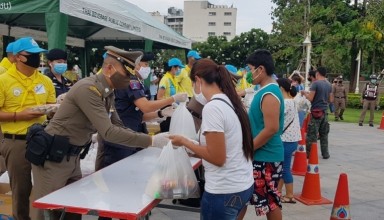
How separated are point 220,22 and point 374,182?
106010 mm

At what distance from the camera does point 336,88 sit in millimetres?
16062

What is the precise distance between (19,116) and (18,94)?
207 mm

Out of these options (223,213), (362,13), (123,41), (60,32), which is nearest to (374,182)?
(223,213)

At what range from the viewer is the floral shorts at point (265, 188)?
3393 millimetres

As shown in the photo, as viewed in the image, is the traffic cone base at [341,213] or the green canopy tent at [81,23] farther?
the green canopy tent at [81,23]

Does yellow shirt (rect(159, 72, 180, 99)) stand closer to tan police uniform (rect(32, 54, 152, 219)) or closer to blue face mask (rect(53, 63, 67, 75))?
blue face mask (rect(53, 63, 67, 75))

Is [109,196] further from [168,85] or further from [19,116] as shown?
[168,85]

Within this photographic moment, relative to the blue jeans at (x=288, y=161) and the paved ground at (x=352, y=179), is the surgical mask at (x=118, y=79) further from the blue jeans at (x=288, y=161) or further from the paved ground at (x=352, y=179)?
the blue jeans at (x=288, y=161)

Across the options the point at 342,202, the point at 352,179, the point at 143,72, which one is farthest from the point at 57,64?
the point at 352,179

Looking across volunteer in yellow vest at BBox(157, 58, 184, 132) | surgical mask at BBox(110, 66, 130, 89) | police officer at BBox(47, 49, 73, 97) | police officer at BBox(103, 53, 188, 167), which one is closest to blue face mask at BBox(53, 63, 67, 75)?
police officer at BBox(47, 49, 73, 97)

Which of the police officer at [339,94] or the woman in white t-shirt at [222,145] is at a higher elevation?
the woman in white t-shirt at [222,145]

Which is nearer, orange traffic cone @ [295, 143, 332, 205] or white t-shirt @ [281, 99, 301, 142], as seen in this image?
white t-shirt @ [281, 99, 301, 142]

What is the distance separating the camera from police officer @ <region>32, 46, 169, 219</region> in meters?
2.70

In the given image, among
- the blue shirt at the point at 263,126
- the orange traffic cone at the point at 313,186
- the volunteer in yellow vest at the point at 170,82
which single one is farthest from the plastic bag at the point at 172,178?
the volunteer in yellow vest at the point at 170,82
